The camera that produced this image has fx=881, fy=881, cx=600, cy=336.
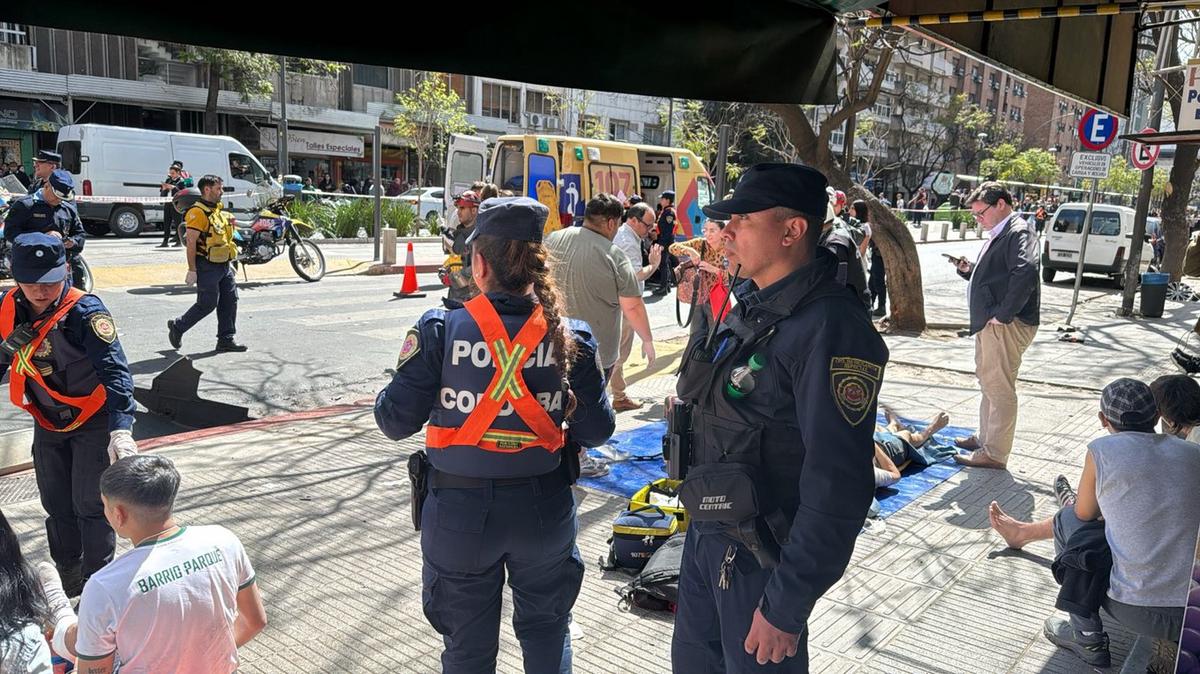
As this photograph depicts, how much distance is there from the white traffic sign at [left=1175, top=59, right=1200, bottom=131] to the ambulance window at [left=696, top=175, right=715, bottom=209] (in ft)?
42.4

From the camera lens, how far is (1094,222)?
2005cm

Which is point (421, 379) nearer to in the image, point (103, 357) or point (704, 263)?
point (103, 357)

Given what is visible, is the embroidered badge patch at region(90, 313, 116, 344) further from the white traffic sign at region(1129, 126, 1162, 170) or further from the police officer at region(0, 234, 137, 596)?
the white traffic sign at region(1129, 126, 1162, 170)

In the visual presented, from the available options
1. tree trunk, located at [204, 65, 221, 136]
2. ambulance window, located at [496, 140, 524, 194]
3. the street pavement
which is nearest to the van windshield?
the street pavement

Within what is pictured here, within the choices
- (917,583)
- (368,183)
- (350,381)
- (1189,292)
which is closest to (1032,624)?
(917,583)

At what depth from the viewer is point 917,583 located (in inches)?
171

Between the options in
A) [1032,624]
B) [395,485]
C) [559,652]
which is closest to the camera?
[559,652]

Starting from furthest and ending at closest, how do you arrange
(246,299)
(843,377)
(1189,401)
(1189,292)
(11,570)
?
1. (1189,292)
2. (246,299)
3. (1189,401)
4. (11,570)
5. (843,377)

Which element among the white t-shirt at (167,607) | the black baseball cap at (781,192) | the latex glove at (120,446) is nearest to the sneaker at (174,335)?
the latex glove at (120,446)

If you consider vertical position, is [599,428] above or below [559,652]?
above

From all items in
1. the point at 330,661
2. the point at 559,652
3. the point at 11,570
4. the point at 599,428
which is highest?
the point at 599,428

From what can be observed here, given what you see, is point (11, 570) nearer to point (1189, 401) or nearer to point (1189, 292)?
point (1189, 401)

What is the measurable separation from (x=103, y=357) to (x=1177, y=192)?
1874 cm

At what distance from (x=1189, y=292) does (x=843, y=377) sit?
63.4ft
